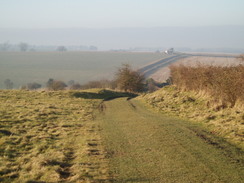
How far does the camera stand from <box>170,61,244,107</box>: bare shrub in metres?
16.0

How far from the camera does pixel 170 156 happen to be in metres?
8.60

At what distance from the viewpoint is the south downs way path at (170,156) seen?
276 inches

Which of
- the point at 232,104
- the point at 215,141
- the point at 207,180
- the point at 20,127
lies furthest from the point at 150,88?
the point at 207,180

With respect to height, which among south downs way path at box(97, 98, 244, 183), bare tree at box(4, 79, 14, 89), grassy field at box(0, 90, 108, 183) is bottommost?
bare tree at box(4, 79, 14, 89)

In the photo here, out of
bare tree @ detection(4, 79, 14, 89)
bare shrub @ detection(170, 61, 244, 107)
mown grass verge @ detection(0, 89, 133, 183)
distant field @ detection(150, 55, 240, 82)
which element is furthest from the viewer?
bare tree @ detection(4, 79, 14, 89)

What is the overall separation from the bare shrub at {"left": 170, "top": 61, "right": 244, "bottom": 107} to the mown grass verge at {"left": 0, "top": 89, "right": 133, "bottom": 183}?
8.25 metres

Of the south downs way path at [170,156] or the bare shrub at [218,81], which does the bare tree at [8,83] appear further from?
the south downs way path at [170,156]

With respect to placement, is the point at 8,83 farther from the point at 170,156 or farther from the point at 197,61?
the point at 170,156

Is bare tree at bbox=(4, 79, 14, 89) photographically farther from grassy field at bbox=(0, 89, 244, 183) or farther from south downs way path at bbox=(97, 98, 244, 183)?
south downs way path at bbox=(97, 98, 244, 183)

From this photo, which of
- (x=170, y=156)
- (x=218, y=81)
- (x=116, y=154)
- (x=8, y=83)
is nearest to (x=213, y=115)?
(x=218, y=81)

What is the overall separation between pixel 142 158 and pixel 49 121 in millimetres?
9681

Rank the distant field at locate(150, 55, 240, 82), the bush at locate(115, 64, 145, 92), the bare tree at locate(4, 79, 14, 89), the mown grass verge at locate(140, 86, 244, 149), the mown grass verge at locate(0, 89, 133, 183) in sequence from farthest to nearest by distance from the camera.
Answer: the bare tree at locate(4, 79, 14, 89) < the bush at locate(115, 64, 145, 92) < the distant field at locate(150, 55, 240, 82) < the mown grass verge at locate(140, 86, 244, 149) < the mown grass verge at locate(0, 89, 133, 183)

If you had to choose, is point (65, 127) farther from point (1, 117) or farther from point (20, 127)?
point (1, 117)

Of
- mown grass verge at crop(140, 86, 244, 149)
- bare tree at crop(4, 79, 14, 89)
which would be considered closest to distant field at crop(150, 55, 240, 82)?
mown grass verge at crop(140, 86, 244, 149)
